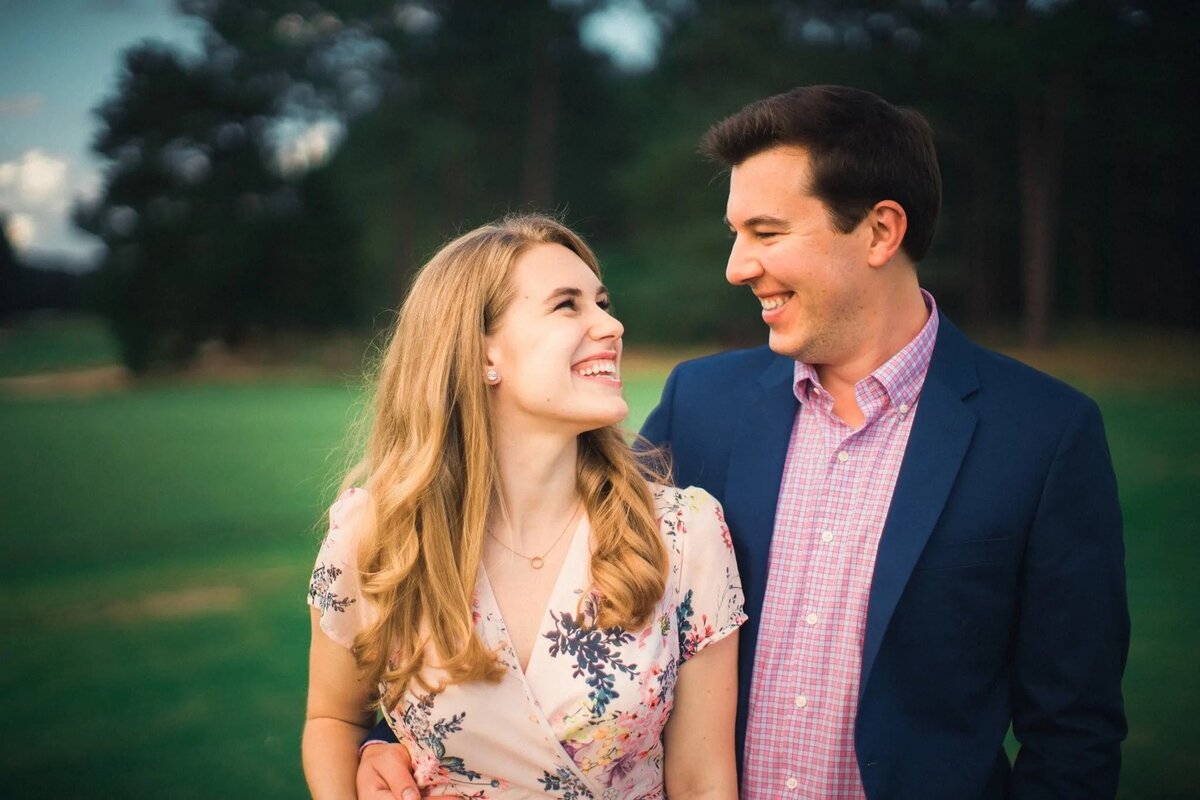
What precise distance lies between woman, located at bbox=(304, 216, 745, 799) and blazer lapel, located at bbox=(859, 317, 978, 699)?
9.3 inches

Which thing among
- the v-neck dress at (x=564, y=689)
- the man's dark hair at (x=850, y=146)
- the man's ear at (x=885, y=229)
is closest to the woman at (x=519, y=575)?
the v-neck dress at (x=564, y=689)

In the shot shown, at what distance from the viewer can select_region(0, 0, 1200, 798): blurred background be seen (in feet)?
16.1

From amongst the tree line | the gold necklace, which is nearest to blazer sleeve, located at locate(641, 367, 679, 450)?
the gold necklace

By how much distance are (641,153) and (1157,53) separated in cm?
282

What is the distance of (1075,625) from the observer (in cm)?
171

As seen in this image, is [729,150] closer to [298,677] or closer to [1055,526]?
[1055,526]

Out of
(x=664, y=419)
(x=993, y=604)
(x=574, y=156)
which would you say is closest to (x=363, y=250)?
(x=574, y=156)

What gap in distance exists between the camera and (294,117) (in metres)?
6.69

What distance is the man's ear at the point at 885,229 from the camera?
1913 millimetres

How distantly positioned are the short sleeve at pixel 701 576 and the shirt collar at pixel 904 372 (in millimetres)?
311

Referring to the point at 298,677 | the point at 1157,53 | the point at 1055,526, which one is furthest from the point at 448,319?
the point at 1157,53

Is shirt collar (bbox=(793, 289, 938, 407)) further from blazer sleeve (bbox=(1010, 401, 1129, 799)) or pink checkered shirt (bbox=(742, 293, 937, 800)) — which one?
blazer sleeve (bbox=(1010, 401, 1129, 799))

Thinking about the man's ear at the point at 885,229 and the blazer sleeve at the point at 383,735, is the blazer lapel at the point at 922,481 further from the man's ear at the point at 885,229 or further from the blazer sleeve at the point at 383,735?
the blazer sleeve at the point at 383,735

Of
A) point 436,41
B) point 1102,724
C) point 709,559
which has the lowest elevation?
point 1102,724
